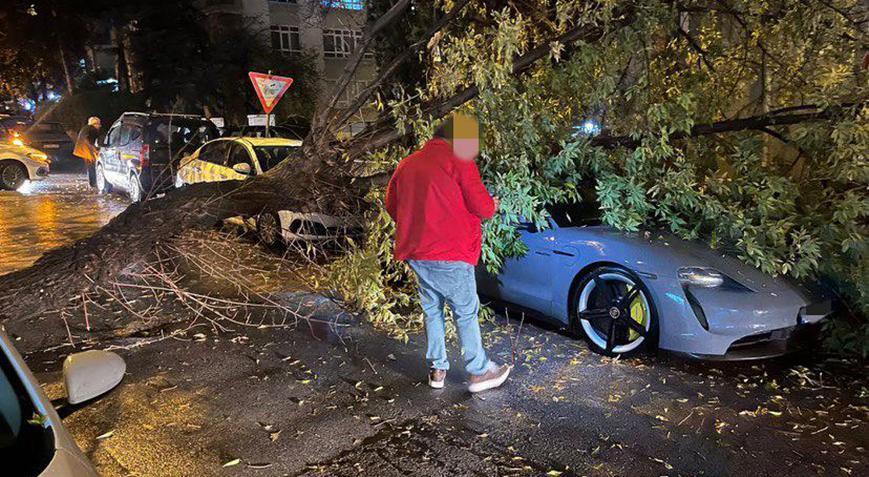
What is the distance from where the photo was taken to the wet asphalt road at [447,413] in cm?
320

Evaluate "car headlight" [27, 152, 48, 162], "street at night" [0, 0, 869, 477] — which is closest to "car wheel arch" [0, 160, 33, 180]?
"car headlight" [27, 152, 48, 162]

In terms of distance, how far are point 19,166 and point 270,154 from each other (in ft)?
32.3

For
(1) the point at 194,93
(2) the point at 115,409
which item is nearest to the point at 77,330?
(2) the point at 115,409

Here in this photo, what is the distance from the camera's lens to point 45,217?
1104cm

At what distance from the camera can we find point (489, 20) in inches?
223

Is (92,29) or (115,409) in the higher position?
(92,29)

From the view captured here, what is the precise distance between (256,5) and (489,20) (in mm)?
34031

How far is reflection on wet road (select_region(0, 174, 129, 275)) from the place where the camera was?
8109mm

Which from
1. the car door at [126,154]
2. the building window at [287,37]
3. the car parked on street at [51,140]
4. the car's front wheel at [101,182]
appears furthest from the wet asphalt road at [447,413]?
the building window at [287,37]

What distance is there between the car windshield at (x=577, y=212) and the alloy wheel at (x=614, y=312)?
60cm

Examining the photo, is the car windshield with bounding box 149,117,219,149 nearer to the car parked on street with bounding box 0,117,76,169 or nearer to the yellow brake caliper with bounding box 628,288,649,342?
the yellow brake caliper with bounding box 628,288,649,342

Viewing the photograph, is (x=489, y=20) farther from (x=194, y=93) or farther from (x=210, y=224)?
(x=194, y=93)

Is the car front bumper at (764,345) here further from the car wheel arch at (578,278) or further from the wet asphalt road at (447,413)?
the car wheel arch at (578,278)

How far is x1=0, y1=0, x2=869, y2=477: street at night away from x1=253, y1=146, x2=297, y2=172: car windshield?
2.81 meters
